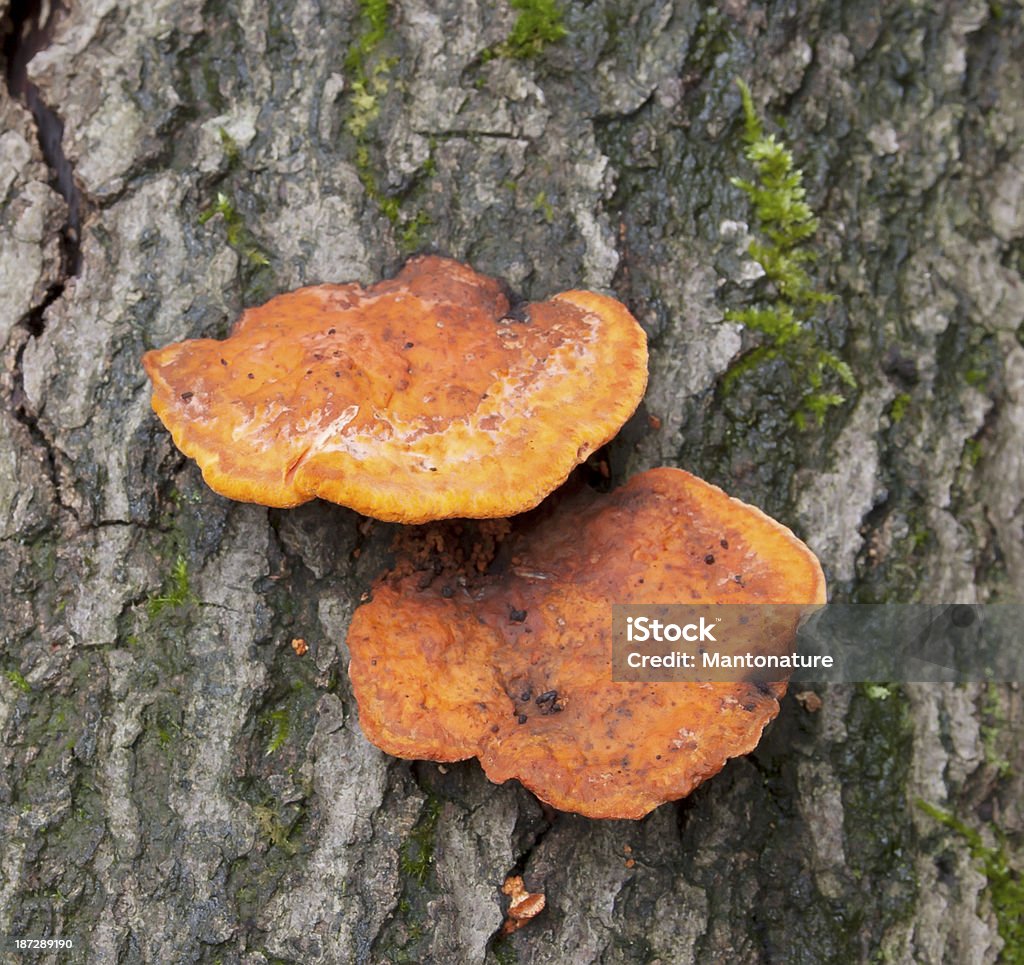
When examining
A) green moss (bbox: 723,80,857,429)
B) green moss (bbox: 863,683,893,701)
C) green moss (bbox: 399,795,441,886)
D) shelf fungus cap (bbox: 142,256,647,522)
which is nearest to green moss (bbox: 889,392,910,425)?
green moss (bbox: 723,80,857,429)

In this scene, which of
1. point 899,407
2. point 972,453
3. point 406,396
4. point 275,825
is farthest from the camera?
point 972,453

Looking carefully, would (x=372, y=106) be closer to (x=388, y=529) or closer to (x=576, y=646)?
(x=388, y=529)

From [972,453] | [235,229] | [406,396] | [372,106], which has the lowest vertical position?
[972,453]

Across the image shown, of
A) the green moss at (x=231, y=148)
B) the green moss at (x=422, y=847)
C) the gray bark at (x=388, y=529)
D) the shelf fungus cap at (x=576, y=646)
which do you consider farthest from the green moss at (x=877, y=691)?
the green moss at (x=231, y=148)

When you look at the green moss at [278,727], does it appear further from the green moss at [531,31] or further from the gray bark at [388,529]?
the green moss at [531,31]

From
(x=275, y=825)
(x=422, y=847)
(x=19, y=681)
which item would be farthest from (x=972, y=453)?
(x=19, y=681)

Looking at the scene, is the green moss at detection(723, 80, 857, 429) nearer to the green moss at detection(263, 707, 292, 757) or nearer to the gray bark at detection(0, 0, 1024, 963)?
the gray bark at detection(0, 0, 1024, 963)
